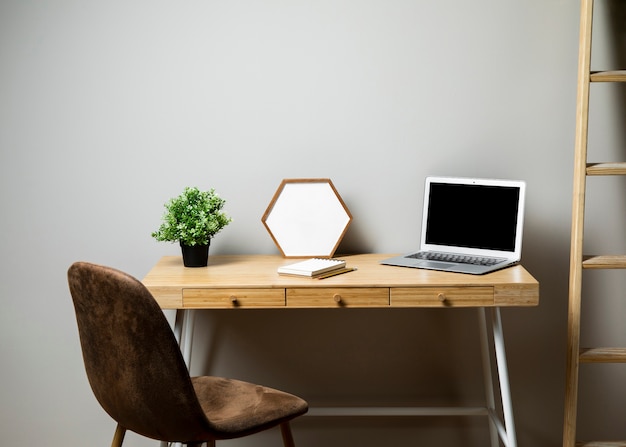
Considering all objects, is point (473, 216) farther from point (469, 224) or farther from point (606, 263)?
point (606, 263)

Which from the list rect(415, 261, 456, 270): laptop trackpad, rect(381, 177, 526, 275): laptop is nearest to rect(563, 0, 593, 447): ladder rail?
rect(381, 177, 526, 275): laptop

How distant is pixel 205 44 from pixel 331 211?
728mm

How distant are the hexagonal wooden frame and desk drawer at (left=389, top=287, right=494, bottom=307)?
46 centimetres

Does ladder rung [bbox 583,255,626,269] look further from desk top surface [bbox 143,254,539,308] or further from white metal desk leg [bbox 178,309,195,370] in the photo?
white metal desk leg [bbox 178,309,195,370]

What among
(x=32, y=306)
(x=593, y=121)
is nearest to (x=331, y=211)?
(x=593, y=121)

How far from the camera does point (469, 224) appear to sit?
8.39 feet

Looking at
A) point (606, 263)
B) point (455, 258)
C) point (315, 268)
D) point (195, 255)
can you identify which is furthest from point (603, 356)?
point (195, 255)

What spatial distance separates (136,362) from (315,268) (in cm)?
75

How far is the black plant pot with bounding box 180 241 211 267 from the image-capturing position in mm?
2480

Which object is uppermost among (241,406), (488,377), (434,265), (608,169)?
(608,169)

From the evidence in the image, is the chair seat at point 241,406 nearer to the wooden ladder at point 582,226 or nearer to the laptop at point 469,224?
the laptop at point 469,224

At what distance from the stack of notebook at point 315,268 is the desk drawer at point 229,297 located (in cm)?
11

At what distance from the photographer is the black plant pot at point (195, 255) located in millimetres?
2480

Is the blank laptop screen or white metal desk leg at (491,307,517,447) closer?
white metal desk leg at (491,307,517,447)
